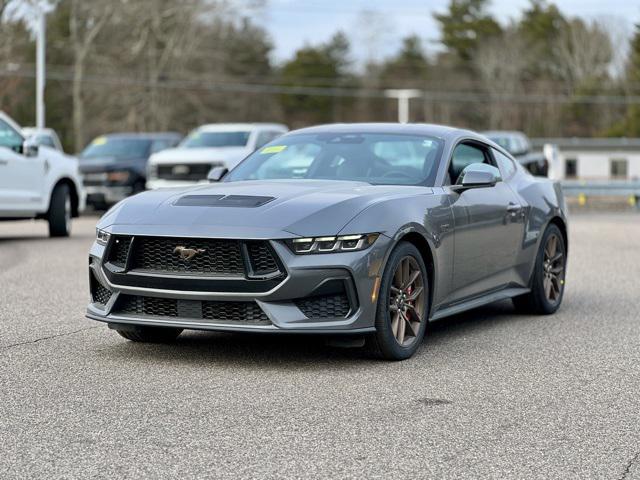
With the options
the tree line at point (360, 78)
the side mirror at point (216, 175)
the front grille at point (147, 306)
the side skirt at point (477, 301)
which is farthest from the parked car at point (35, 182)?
the tree line at point (360, 78)

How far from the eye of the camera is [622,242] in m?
19.0

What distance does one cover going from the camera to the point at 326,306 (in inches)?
274

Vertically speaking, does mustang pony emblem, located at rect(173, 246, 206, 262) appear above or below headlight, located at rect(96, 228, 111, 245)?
below

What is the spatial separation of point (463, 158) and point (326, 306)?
2.58m

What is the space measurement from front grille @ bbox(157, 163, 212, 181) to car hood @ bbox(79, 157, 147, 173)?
215 centimetres

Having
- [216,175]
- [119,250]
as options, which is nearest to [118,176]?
[216,175]

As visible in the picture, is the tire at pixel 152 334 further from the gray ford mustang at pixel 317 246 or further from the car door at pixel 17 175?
the car door at pixel 17 175

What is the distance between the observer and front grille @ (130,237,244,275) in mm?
6906

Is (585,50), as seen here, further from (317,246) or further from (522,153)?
(317,246)

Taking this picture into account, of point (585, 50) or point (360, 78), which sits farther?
point (360, 78)

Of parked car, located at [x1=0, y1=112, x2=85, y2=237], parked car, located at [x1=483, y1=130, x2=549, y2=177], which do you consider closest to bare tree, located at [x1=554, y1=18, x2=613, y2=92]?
parked car, located at [x1=483, y1=130, x2=549, y2=177]

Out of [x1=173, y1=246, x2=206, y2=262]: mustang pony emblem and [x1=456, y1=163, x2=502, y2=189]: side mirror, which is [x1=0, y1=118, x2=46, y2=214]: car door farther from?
[x1=173, y1=246, x2=206, y2=262]: mustang pony emblem

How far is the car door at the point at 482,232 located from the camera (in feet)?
27.1

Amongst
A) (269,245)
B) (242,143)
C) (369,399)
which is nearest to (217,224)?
(269,245)
